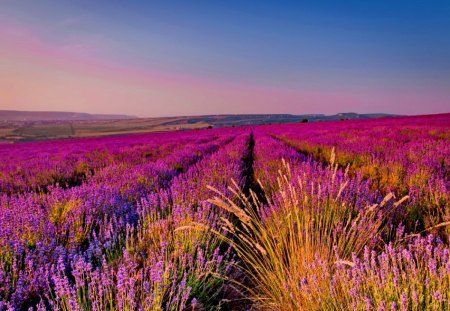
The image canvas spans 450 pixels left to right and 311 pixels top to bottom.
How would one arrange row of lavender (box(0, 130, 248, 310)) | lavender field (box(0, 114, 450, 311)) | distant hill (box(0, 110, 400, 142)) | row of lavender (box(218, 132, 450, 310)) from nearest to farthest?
1. row of lavender (box(218, 132, 450, 310))
2. lavender field (box(0, 114, 450, 311))
3. row of lavender (box(0, 130, 248, 310))
4. distant hill (box(0, 110, 400, 142))

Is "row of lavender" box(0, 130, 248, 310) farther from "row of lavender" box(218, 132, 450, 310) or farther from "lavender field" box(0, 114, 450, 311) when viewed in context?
"row of lavender" box(218, 132, 450, 310)

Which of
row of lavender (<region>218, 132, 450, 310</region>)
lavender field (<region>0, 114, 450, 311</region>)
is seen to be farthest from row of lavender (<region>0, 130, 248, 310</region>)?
row of lavender (<region>218, 132, 450, 310</region>)

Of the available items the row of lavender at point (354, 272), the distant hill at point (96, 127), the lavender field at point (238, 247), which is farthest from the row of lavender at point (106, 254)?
the distant hill at point (96, 127)

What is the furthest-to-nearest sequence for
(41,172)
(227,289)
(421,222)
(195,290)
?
(41,172), (421,222), (227,289), (195,290)

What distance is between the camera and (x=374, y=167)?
5.78 meters

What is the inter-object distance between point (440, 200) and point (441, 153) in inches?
129

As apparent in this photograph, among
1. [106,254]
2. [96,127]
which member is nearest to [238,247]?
[106,254]

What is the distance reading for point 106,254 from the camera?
106 inches

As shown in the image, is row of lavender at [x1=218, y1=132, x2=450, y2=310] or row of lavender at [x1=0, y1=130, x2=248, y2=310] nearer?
row of lavender at [x1=218, y1=132, x2=450, y2=310]

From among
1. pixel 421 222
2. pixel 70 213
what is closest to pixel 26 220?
pixel 70 213

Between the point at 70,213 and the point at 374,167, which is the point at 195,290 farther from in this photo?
the point at 374,167

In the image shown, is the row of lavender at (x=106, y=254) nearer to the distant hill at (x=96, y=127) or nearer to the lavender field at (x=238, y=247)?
the lavender field at (x=238, y=247)

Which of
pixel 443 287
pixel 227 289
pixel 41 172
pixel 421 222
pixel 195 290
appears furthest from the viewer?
pixel 41 172

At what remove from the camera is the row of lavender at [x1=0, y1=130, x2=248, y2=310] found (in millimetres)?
1740
